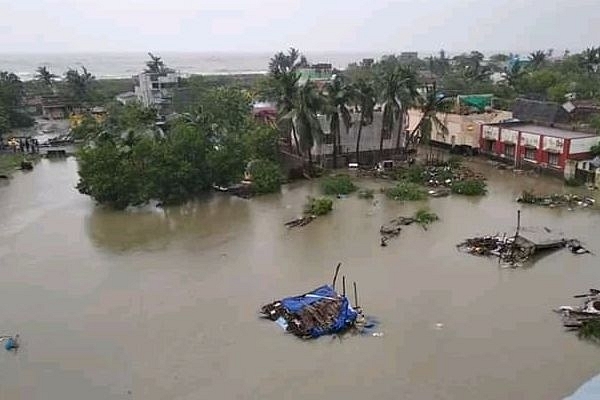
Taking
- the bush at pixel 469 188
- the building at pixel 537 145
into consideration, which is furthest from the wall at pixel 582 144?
the bush at pixel 469 188

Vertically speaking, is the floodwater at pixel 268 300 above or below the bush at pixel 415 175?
below

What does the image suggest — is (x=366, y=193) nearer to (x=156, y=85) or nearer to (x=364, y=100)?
(x=364, y=100)

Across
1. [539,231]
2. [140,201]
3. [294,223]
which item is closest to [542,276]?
[539,231]

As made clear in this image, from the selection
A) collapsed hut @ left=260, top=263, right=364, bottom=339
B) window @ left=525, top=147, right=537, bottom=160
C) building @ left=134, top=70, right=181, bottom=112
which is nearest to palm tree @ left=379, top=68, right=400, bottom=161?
window @ left=525, top=147, right=537, bottom=160

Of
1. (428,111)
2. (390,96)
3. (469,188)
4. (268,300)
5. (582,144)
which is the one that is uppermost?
(390,96)

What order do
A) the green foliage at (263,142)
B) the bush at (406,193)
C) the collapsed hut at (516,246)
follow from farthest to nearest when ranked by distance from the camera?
the green foliage at (263,142)
the bush at (406,193)
the collapsed hut at (516,246)

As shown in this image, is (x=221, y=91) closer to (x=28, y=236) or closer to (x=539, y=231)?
(x=28, y=236)

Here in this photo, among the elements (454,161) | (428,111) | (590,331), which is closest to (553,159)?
(454,161)

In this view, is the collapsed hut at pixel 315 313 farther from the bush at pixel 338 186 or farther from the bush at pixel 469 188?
the bush at pixel 469 188
